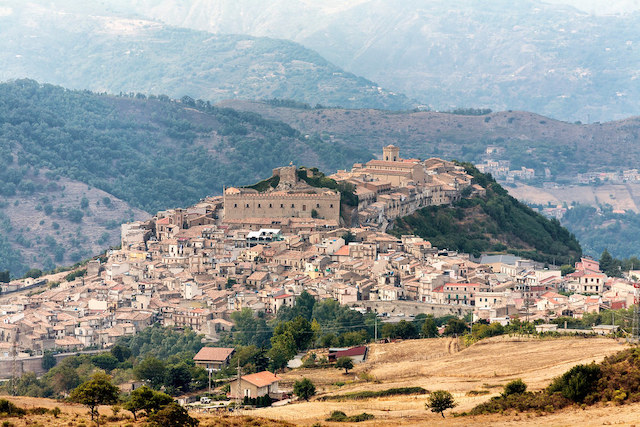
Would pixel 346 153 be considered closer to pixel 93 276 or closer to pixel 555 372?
pixel 93 276

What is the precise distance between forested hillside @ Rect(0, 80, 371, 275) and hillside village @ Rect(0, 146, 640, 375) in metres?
66.0

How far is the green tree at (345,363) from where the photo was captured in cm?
4578

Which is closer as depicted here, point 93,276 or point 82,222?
point 93,276

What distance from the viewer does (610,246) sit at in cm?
15888

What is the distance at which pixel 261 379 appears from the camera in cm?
4181

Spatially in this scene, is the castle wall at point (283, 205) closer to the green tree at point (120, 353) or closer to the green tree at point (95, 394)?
the green tree at point (120, 353)

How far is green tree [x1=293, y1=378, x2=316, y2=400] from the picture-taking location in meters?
40.7

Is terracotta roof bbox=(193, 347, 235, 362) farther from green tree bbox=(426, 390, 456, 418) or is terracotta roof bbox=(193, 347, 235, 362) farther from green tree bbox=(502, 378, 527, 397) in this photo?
green tree bbox=(502, 378, 527, 397)

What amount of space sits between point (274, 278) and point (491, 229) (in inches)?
960

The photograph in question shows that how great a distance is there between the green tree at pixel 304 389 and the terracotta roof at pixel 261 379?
3.42ft

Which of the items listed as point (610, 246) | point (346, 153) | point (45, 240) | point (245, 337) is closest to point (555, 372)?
point (245, 337)

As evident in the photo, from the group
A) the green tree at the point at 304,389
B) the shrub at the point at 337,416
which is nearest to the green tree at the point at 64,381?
the green tree at the point at 304,389

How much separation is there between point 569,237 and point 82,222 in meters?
76.5

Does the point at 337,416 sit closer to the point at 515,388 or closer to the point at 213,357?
the point at 515,388
